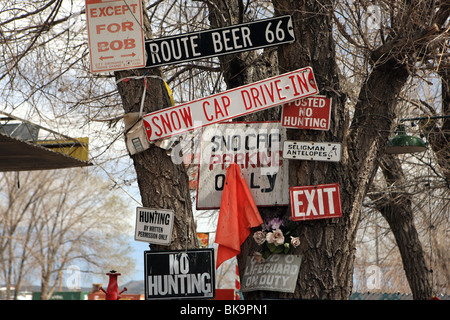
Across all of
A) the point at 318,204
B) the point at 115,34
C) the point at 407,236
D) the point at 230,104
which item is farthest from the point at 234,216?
the point at 407,236

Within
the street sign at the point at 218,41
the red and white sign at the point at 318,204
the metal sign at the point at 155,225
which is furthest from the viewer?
the red and white sign at the point at 318,204

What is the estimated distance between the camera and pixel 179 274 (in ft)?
16.1

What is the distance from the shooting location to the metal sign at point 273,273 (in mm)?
5341

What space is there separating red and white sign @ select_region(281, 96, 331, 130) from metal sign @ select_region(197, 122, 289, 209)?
356 millimetres

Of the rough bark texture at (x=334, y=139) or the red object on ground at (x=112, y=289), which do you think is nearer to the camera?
the red object on ground at (x=112, y=289)

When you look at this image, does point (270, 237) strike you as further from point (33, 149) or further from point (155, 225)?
point (33, 149)

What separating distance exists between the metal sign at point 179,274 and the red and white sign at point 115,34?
158cm

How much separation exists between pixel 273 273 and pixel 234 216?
2.09ft

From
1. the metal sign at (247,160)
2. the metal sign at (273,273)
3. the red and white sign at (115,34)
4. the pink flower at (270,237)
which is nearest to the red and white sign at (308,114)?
the metal sign at (247,160)

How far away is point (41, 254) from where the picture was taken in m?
37.0

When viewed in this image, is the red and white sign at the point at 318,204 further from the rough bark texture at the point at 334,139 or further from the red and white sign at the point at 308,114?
the red and white sign at the point at 308,114

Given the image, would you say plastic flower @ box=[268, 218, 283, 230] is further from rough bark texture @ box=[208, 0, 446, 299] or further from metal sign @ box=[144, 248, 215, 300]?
metal sign @ box=[144, 248, 215, 300]
